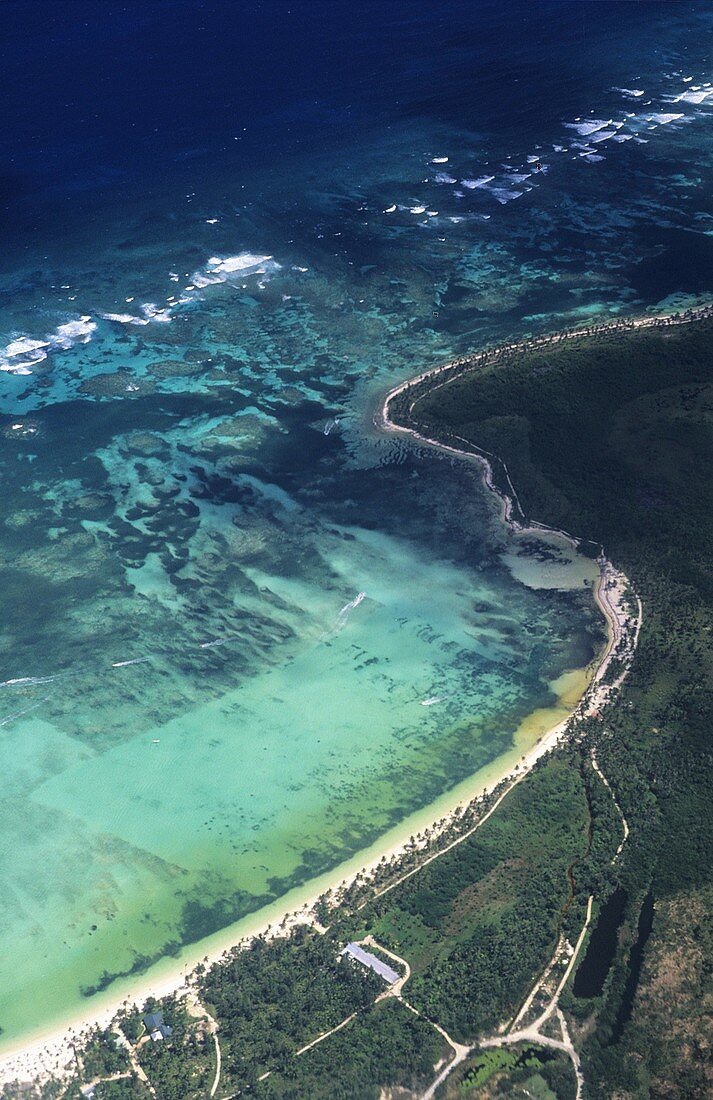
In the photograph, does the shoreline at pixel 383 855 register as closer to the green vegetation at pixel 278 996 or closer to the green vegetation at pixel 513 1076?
the green vegetation at pixel 278 996

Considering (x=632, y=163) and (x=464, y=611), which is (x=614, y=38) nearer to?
(x=632, y=163)

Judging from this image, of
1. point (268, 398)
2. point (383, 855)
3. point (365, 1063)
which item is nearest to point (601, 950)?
point (365, 1063)

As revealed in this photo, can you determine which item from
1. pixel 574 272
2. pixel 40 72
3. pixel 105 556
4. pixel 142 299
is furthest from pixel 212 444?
pixel 40 72

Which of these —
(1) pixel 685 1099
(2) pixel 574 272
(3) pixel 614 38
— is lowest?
(1) pixel 685 1099

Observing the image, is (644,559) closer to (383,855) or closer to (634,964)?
(383,855)

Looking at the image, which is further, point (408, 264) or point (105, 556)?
point (408, 264)

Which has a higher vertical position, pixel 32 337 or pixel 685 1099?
pixel 32 337
